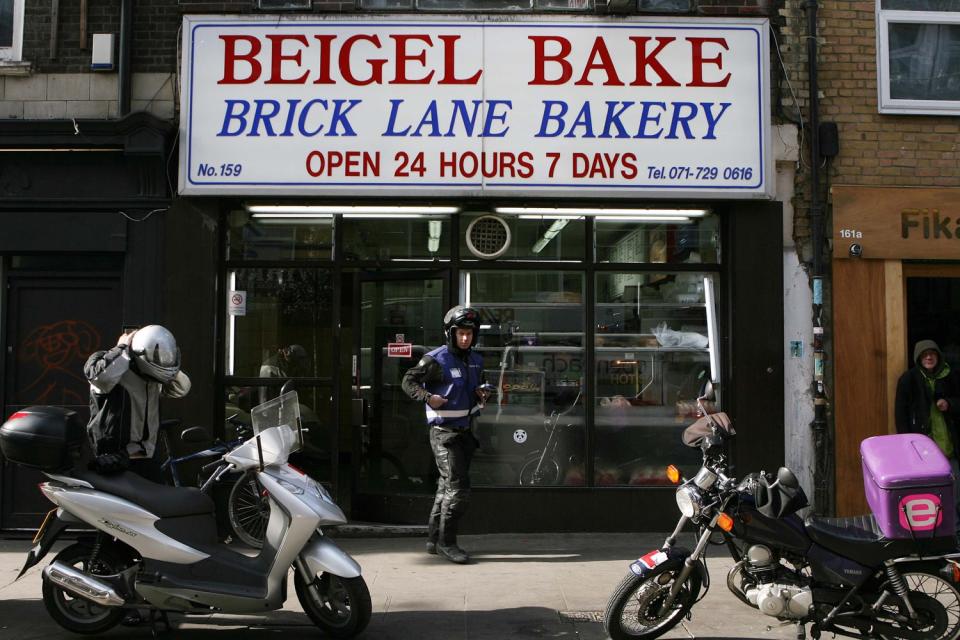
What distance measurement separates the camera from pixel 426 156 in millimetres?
7875

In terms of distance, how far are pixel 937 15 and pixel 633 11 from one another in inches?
116

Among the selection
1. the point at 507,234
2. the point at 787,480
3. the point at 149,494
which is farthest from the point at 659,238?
the point at 149,494

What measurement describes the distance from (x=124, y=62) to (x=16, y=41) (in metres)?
1.10

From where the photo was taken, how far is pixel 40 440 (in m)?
4.98

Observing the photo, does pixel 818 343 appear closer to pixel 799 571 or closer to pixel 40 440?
pixel 799 571

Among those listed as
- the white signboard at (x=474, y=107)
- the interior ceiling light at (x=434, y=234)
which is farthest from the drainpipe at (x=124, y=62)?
the interior ceiling light at (x=434, y=234)

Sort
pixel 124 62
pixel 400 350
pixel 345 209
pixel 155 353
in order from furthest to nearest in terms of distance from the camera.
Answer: pixel 400 350 < pixel 345 209 < pixel 124 62 < pixel 155 353

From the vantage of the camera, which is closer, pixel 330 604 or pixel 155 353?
pixel 330 604

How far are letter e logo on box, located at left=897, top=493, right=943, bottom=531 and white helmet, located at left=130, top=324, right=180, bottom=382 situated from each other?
168 inches

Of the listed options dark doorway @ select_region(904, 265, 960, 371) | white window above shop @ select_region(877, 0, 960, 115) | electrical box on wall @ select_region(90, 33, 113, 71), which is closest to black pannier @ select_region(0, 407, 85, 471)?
electrical box on wall @ select_region(90, 33, 113, 71)

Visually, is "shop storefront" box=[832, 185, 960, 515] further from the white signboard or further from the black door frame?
the black door frame

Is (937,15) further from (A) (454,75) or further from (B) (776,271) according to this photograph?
(A) (454,75)

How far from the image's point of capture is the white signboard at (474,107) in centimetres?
788

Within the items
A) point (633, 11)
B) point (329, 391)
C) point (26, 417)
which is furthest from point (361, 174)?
point (26, 417)
